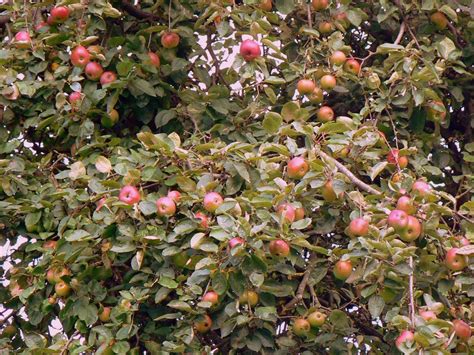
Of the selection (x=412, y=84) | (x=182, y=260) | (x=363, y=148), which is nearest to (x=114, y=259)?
(x=182, y=260)

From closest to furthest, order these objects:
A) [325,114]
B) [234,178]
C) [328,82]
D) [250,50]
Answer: [234,178]
[250,50]
[328,82]
[325,114]

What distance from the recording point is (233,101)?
11.4 feet

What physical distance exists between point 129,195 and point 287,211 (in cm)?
40

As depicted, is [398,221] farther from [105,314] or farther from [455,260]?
[105,314]

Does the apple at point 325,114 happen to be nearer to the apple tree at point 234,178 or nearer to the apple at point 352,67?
the apple tree at point 234,178

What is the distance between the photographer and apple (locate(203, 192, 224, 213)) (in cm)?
274

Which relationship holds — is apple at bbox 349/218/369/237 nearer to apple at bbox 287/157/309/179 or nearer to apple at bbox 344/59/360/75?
apple at bbox 287/157/309/179

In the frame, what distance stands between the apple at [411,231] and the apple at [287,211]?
25 cm

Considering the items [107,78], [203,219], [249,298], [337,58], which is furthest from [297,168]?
[107,78]

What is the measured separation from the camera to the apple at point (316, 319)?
2.98 metres

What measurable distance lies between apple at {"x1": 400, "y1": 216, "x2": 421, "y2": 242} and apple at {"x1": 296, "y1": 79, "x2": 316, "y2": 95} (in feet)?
2.27

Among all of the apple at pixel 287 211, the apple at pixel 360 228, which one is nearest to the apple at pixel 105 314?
the apple at pixel 287 211

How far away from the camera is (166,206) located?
280 cm

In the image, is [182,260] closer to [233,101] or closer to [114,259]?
[114,259]
